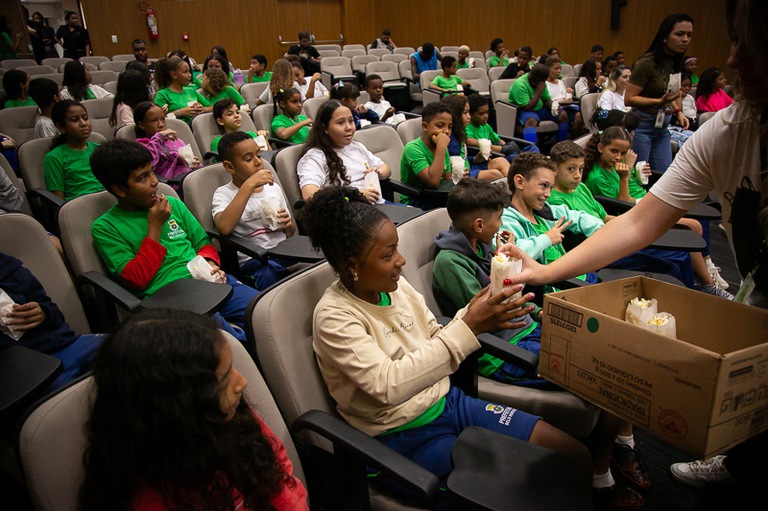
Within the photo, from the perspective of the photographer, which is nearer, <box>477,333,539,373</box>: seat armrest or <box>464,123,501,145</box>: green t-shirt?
<box>477,333,539,373</box>: seat armrest

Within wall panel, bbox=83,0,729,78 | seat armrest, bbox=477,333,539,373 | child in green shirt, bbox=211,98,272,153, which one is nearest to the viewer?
seat armrest, bbox=477,333,539,373

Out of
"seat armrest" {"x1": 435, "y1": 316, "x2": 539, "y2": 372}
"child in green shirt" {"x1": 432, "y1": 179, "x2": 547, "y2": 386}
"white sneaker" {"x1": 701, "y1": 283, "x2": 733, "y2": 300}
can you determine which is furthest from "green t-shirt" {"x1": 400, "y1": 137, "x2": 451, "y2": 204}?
"seat armrest" {"x1": 435, "y1": 316, "x2": 539, "y2": 372}

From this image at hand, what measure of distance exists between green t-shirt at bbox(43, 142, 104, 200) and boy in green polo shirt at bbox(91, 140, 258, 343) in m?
1.17

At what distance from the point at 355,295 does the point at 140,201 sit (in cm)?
121

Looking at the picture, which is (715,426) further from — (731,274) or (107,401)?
(731,274)

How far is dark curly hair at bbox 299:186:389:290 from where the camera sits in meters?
1.43

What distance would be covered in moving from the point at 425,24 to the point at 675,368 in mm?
13266

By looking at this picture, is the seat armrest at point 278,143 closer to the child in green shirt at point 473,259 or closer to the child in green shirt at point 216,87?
the child in green shirt at point 216,87

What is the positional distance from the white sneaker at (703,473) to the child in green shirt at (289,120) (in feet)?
11.9

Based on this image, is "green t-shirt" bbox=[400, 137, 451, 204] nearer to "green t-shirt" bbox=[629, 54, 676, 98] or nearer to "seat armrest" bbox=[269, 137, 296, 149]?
"seat armrest" bbox=[269, 137, 296, 149]

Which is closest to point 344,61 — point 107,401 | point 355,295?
point 355,295

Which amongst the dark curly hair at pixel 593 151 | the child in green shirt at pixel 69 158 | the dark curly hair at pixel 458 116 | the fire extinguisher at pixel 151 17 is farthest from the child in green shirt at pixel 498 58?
the child in green shirt at pixel 69 158

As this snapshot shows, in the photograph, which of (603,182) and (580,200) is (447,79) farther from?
(580,200)

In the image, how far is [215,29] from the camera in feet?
36.3
